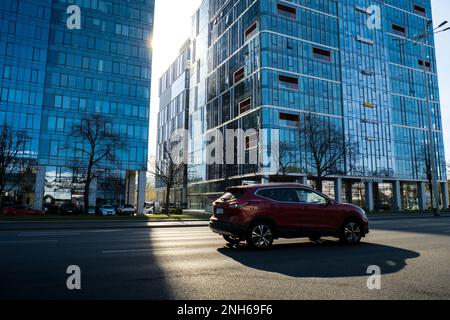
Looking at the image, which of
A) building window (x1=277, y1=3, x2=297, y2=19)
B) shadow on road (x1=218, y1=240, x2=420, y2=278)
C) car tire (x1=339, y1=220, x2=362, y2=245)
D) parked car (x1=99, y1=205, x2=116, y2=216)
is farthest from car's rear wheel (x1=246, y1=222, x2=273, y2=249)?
building window (x1=277, y1=3, x2=297, y2=19)

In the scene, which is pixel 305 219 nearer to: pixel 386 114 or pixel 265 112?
pixel 265 112

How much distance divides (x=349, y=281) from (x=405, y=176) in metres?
67.9

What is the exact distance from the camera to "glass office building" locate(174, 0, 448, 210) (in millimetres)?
54656

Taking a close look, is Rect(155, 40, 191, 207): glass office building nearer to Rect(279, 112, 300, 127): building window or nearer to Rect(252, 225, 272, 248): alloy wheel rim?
Rect(279, 112, 300, 127): building window

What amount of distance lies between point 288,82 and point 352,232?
48.5m

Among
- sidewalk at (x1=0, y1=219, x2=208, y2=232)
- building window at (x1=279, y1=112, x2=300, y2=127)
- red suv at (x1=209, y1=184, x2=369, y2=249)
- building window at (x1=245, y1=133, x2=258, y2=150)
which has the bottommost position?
sidewalk at (x1=0, y1=219, x2=208, y2=232)

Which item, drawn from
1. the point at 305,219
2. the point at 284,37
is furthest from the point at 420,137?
the point at 305,219

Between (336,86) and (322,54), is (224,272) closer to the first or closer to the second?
(336,86)

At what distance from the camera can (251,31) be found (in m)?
58.6

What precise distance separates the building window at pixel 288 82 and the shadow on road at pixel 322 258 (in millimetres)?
47837

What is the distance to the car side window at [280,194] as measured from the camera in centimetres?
880

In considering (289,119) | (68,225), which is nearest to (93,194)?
(68,225)

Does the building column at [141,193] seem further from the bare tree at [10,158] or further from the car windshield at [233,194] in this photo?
the car windshield at [233,194]

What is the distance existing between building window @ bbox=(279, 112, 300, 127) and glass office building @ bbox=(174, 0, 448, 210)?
0.19 m
